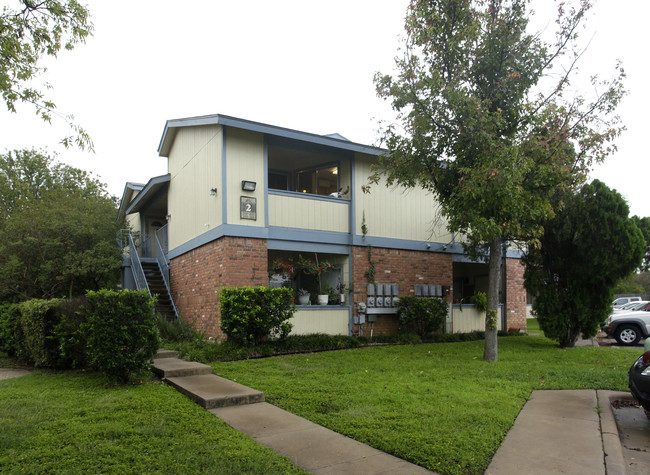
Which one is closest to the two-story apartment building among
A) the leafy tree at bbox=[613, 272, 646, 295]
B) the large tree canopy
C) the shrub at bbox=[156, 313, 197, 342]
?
the shrub at bbox=[156, 313, 197, 342]

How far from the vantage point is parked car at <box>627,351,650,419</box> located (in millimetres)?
4961

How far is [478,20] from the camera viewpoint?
941 cm

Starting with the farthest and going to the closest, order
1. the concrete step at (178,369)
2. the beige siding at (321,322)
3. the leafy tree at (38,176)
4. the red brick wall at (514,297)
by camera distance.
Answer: the leafy tree at (38,176)
the red brick wall at (514,297)
the beige siding at (321,322)
the concrete step at (178,369)

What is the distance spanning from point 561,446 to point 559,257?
8413mm

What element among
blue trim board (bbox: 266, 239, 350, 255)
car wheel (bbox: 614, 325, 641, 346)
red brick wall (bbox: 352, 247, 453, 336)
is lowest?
car wheel (bbox: 614, 325, 641, 346)

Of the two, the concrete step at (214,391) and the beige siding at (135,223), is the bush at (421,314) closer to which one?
the concrete step at (214,391)

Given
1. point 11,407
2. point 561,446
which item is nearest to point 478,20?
point 561,446

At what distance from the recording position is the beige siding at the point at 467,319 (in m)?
14.8

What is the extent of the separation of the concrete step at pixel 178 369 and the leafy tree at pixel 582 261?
857 cm

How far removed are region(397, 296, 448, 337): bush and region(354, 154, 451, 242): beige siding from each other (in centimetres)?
197

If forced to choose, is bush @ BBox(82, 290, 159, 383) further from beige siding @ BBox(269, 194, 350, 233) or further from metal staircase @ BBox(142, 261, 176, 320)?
metal staircase @ BBox(142, 261, 176, 320)

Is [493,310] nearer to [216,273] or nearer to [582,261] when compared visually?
[582,261]

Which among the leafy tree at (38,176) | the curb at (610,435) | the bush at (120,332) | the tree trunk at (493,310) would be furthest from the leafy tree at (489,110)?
the leafy tree at (38,176)

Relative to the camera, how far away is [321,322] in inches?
476
